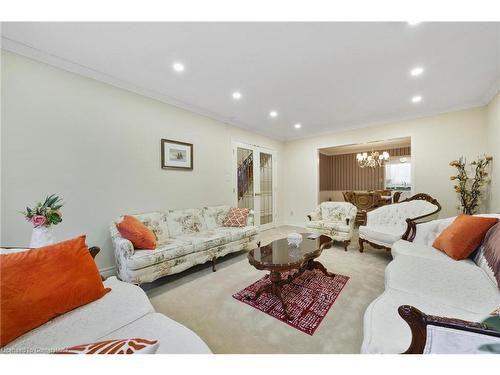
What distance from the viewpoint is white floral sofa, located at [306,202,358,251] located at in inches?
142

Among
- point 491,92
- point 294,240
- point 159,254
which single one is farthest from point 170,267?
point 491,92

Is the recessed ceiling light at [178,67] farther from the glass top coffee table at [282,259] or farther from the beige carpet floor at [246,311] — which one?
the beige carpet floor at [246,311]

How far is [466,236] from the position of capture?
1.89 m

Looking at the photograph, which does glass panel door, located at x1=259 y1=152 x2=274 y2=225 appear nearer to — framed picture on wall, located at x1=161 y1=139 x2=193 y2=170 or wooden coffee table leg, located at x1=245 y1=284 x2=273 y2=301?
framed picture on wall, located at x1=161 y1=139 x2=193 y2=170

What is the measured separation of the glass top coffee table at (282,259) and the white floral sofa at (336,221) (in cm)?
115

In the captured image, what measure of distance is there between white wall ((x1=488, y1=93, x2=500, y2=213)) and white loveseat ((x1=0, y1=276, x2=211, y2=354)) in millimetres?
4320

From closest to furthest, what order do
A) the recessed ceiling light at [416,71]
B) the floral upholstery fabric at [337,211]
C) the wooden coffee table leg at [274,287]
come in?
the wooden coffee table leg at [274,287] → the recessed ceiling light at [416,71] → the floral upholstery fabric at [337,211]

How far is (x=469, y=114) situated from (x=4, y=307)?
580cm

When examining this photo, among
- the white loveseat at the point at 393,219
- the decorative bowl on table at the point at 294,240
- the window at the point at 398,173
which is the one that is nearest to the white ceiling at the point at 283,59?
the white loveseat at the point at 393,219

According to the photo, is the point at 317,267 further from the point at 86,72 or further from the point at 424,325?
the point at 86,72

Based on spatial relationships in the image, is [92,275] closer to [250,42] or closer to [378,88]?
[250,42]

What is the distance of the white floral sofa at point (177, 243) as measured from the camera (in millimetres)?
2178

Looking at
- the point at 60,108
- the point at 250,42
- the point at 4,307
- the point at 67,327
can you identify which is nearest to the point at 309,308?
the point at 67,327
